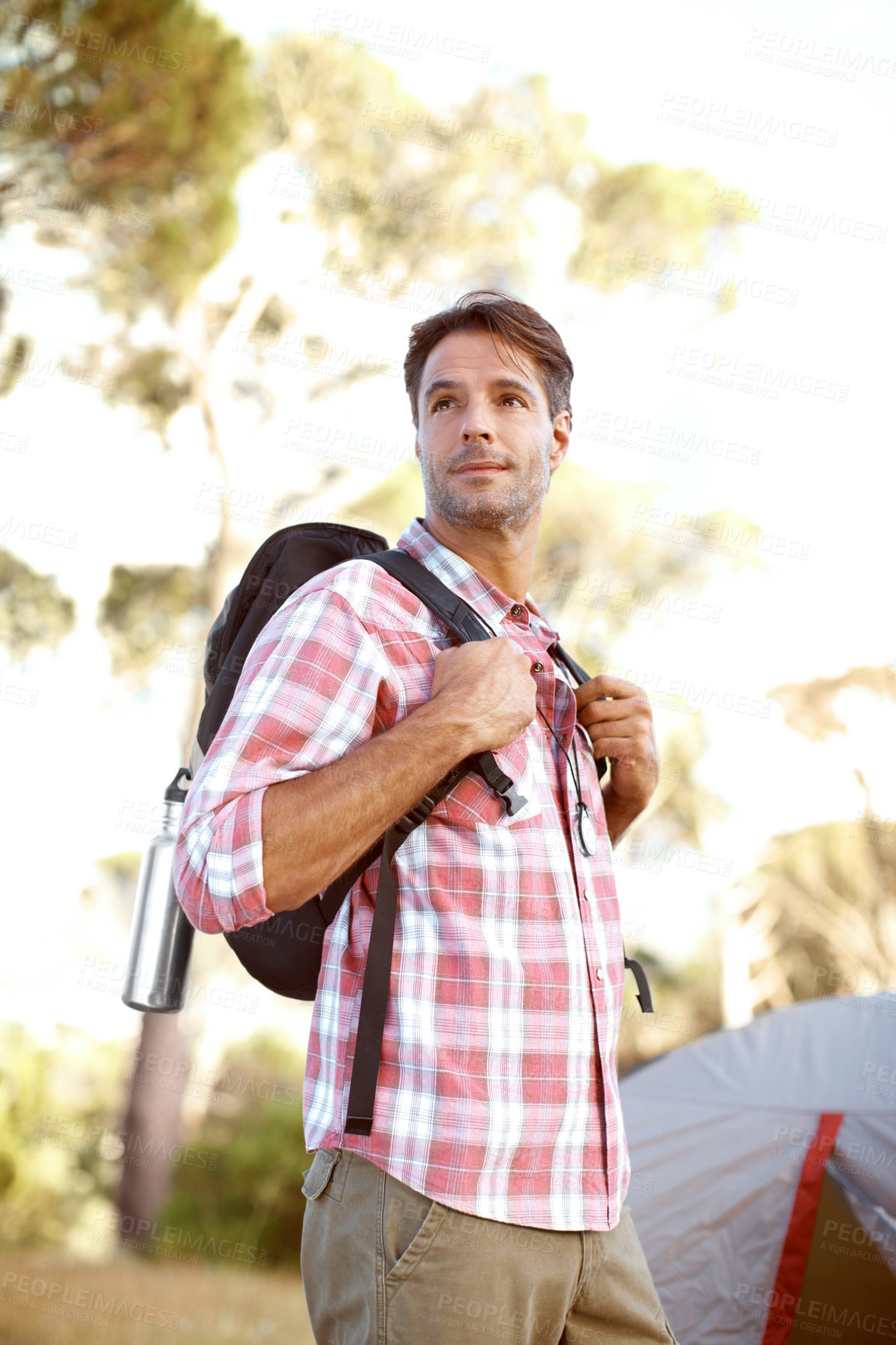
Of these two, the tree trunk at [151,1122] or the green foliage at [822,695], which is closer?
the tree trunk at [151,1122]

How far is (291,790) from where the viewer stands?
123 centimetres

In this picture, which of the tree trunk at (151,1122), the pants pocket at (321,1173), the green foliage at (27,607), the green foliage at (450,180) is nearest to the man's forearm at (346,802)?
the pants pocket at (321,1173)

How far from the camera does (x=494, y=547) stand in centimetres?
175

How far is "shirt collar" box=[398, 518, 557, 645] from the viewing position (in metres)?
1.67

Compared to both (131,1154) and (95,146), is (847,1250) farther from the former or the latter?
(95,146)

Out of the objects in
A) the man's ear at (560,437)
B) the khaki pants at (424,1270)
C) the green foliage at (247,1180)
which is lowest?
the green foliage at (247,1180)

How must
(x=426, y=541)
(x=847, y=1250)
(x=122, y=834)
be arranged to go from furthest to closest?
(x=122, y=834)
(x=847, y=1250)
(x=426, y=541)

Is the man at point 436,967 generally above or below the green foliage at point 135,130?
below

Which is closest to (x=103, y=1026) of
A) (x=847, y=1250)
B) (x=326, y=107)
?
(x=847, y=1250)

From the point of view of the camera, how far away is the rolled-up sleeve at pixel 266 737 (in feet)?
3.90

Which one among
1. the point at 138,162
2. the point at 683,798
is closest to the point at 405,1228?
the point at 138,162

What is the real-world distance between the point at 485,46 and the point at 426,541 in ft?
32.5

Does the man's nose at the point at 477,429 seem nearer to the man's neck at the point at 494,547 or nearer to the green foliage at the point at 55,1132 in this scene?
the man's neck at the point at 494,547

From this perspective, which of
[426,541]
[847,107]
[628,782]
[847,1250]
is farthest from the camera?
[847,107]
